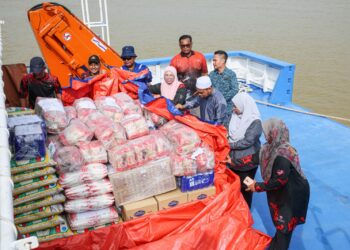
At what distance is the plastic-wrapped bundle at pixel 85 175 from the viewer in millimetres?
2674

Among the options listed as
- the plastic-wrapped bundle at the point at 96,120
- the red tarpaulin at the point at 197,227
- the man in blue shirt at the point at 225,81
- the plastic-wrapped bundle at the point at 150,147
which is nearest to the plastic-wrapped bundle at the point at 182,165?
the plastic-wrapped bundle at the point at 150,147

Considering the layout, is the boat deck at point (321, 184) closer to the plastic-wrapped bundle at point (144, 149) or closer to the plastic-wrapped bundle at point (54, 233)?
the plastic-wrapped bundle at point (144, 149)

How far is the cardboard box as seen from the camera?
2801mm

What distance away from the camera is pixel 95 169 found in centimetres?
278

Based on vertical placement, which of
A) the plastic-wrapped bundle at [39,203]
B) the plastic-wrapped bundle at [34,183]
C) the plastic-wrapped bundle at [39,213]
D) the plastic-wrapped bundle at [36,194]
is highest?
the plastic-wrapped bundle at [34,183]

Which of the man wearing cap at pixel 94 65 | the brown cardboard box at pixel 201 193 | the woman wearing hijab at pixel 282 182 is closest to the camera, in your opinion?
the woman wearing hijab at pixel 282 182

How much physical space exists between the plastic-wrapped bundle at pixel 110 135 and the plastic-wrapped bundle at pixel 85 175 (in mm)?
214

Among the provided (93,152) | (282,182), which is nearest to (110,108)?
(93,152)

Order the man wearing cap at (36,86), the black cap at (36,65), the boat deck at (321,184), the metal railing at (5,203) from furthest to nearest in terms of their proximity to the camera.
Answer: the man wearing cap at (36,86), the black cap at (36,65), the boat deck at (321,184), the metal railing at (5,203)

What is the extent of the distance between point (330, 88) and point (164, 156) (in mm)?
9098

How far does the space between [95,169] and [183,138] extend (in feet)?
2.66

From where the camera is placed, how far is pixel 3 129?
4.03ft

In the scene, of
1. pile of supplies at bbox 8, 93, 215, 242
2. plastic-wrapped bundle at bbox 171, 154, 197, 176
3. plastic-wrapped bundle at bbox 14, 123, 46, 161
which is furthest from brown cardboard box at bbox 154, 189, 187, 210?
plastic-wrapped bundle at bbox 14, 123, 46, 161

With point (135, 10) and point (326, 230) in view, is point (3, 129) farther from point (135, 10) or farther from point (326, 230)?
point (135, 10)
